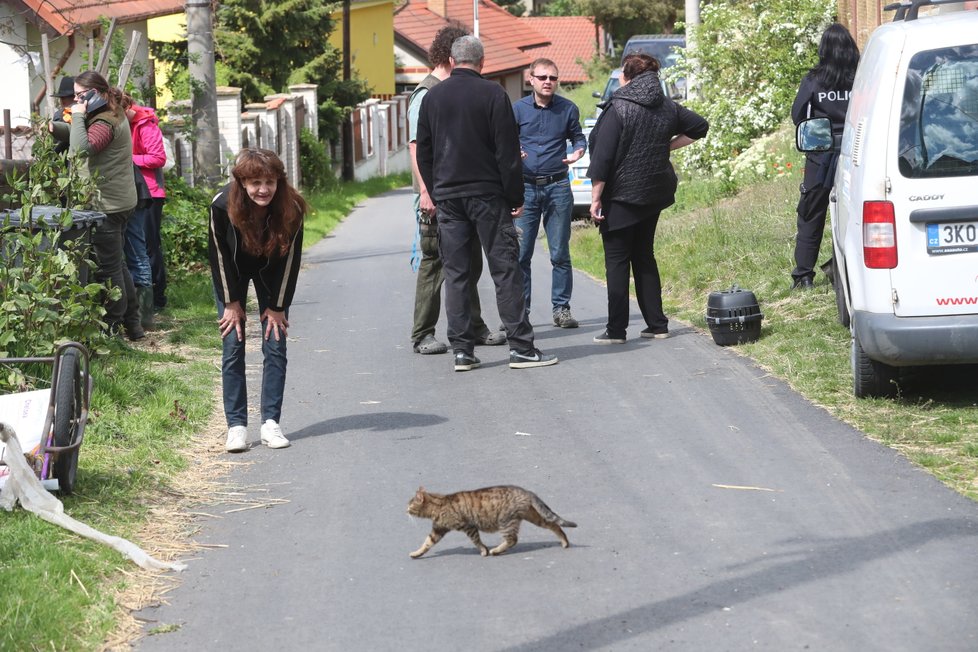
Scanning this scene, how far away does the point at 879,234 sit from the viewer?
21.5 ft

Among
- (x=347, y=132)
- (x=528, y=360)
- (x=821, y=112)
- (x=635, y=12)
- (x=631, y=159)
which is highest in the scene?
(x=635, y=12)

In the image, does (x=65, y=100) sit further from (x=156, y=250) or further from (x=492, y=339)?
(x=492, y=339)

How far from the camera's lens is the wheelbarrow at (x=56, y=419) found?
5621 mm

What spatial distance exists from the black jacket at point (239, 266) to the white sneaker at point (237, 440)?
24.9 inches

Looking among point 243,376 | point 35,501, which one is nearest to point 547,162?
point 243,376

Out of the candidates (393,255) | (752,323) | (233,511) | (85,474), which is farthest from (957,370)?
(393,255)

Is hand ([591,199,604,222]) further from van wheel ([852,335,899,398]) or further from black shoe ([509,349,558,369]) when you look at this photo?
van wheel ([852,335,899,398])

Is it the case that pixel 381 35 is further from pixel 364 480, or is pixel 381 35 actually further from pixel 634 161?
pixel 364 480

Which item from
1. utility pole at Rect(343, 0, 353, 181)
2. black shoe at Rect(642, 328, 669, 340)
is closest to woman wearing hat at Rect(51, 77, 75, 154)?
black shoe at Rect(642, 328, 669, 340)

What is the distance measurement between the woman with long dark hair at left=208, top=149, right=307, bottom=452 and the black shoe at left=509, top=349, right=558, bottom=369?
84.8 inches

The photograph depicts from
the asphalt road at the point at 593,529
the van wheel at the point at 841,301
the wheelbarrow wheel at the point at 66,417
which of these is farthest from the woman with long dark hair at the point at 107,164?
the van wheel at the point at 841,301

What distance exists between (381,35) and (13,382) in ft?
149

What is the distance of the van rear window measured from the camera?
6.48 metres

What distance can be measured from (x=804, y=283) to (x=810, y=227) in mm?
501
